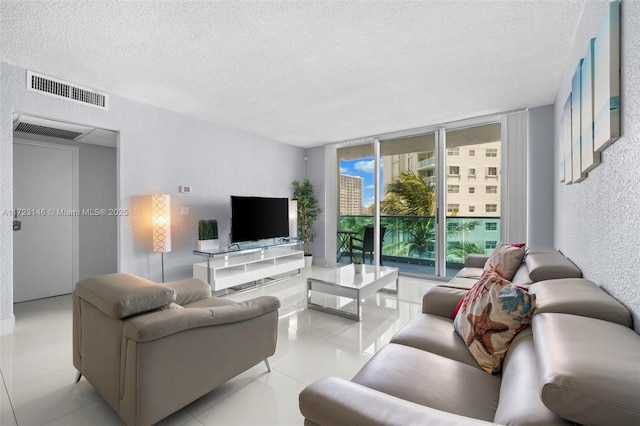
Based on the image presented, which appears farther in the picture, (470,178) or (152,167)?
(470,178)

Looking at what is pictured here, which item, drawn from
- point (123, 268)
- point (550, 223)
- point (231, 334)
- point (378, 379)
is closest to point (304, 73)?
point (231, 334)

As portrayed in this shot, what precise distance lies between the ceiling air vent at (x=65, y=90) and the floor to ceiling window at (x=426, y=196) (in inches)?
162

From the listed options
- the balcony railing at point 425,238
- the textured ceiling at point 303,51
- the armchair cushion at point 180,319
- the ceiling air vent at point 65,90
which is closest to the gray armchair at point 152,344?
the armchair cushion at point 180,319

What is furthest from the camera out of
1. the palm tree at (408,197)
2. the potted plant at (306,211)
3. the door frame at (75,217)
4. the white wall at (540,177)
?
the potted plant at (306,211)

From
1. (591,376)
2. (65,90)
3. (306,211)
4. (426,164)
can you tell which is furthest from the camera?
(306,211)

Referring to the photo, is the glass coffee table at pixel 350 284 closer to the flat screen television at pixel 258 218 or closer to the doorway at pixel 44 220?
the flat screen television at pixel 258 218

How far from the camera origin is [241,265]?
452 cm

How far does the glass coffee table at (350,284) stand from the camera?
3168mm

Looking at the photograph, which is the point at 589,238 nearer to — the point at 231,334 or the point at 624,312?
the point at 624,312

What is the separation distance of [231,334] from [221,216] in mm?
3398

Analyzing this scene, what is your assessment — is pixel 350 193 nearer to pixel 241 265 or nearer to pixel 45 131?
pixel 241 265

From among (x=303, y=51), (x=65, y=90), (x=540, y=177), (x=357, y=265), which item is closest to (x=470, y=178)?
(x=540, y=177)

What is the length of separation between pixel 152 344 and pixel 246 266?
3202 mm

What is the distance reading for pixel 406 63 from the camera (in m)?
2.86
